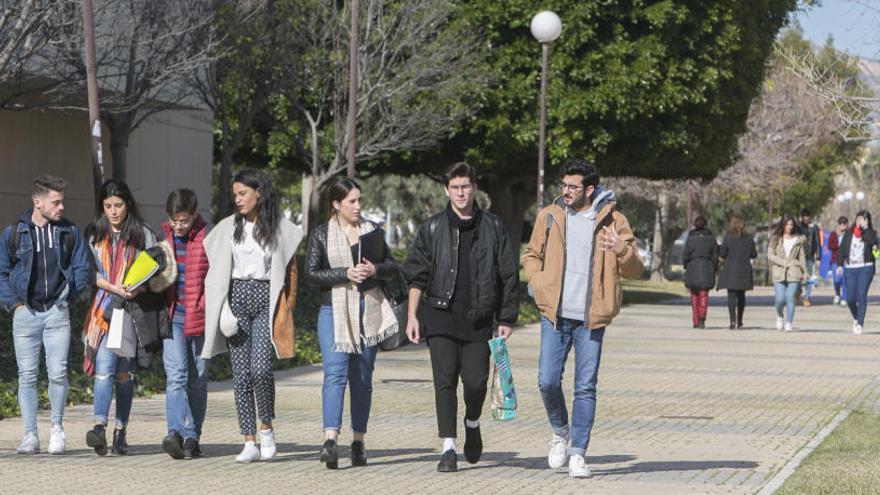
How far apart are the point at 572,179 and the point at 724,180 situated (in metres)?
40.5

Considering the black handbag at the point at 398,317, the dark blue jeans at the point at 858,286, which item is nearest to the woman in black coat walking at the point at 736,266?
the dark blue jeans at the point at 858,286

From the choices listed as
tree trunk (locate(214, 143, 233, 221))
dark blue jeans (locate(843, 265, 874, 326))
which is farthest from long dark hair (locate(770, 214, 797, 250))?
tree trunk (locate(214, 143, 233, 221))

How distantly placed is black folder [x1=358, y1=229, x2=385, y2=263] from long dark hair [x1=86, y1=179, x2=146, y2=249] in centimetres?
140

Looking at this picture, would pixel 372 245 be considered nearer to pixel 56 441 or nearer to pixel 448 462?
pixel 448 462

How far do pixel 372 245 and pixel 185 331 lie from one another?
1.20m

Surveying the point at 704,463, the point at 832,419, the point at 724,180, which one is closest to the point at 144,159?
the point at 832,419

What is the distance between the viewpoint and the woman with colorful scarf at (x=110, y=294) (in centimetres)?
957

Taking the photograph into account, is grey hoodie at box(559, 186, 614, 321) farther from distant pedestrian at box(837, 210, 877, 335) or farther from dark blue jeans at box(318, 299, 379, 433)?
distant pedestrian at box(837, 210, 877, 335)

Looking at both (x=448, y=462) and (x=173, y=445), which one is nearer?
(x=448, y=462)

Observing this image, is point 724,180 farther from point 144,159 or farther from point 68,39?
point 68,39

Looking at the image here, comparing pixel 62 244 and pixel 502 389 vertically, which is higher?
pixel 62 244

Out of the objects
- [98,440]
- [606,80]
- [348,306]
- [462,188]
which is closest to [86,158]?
[606,80]

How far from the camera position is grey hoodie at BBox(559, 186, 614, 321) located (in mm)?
8789

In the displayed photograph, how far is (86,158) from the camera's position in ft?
89.0
